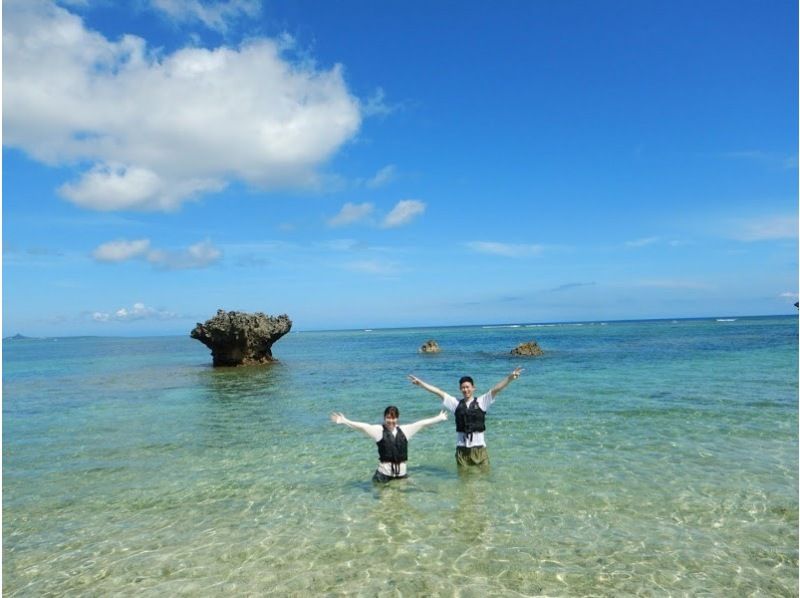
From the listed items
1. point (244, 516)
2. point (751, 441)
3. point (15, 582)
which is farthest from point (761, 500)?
point (15, 582)

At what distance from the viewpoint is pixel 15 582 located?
7883mm

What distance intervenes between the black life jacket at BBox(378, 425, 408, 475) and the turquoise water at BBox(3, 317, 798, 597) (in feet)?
1.78

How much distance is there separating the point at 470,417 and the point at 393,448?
1.83 m

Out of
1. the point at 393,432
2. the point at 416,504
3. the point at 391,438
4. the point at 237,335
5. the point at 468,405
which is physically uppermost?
the point at 237,335

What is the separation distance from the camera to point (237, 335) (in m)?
42.5

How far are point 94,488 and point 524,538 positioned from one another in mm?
9723

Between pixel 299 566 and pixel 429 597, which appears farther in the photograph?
A: pixel 299 566

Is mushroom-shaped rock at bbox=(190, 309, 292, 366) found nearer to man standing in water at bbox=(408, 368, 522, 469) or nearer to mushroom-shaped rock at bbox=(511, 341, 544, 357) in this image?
mushroom-shaped rock at bbox=(511, 341, 544, 357)

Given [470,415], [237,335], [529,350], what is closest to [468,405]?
[470,415]

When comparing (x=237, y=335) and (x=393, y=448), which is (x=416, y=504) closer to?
(x=393, y=448)

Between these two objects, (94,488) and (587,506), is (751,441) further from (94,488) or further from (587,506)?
(94,488)

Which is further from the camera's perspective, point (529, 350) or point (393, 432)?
point (529, 350)

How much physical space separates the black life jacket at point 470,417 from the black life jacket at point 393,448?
1.38 m

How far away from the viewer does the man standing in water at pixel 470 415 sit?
444 inches
